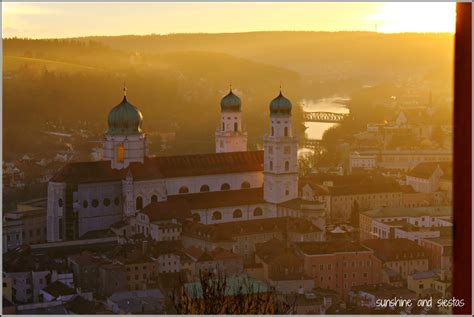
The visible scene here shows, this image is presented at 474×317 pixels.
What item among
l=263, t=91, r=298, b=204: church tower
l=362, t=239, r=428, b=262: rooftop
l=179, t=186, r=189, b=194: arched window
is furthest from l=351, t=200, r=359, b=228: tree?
l=362, t=239, r=428, b=262: rooftop

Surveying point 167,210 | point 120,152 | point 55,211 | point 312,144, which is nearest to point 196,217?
point 167,210

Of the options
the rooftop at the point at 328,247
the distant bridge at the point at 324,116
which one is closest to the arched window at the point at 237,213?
the rooftop at the point at 328,247

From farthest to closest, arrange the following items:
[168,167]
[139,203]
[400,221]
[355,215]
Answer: [355,215] < [400,221] < [168,167] < [139,203]

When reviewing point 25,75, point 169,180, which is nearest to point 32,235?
point 169,180

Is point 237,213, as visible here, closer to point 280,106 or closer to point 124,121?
point 280,106

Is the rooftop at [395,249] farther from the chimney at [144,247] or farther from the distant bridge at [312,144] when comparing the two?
the distant bridge at [312,144]

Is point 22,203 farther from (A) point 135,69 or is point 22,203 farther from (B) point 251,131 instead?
(A) point 135,69

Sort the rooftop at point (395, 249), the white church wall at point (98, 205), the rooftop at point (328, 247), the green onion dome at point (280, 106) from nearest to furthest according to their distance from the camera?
the rooftop at point (328, 247) < the rooftop at point (395, 249) < the white church wall at point (98, 205) < the green onion dome at point (280, 106)
